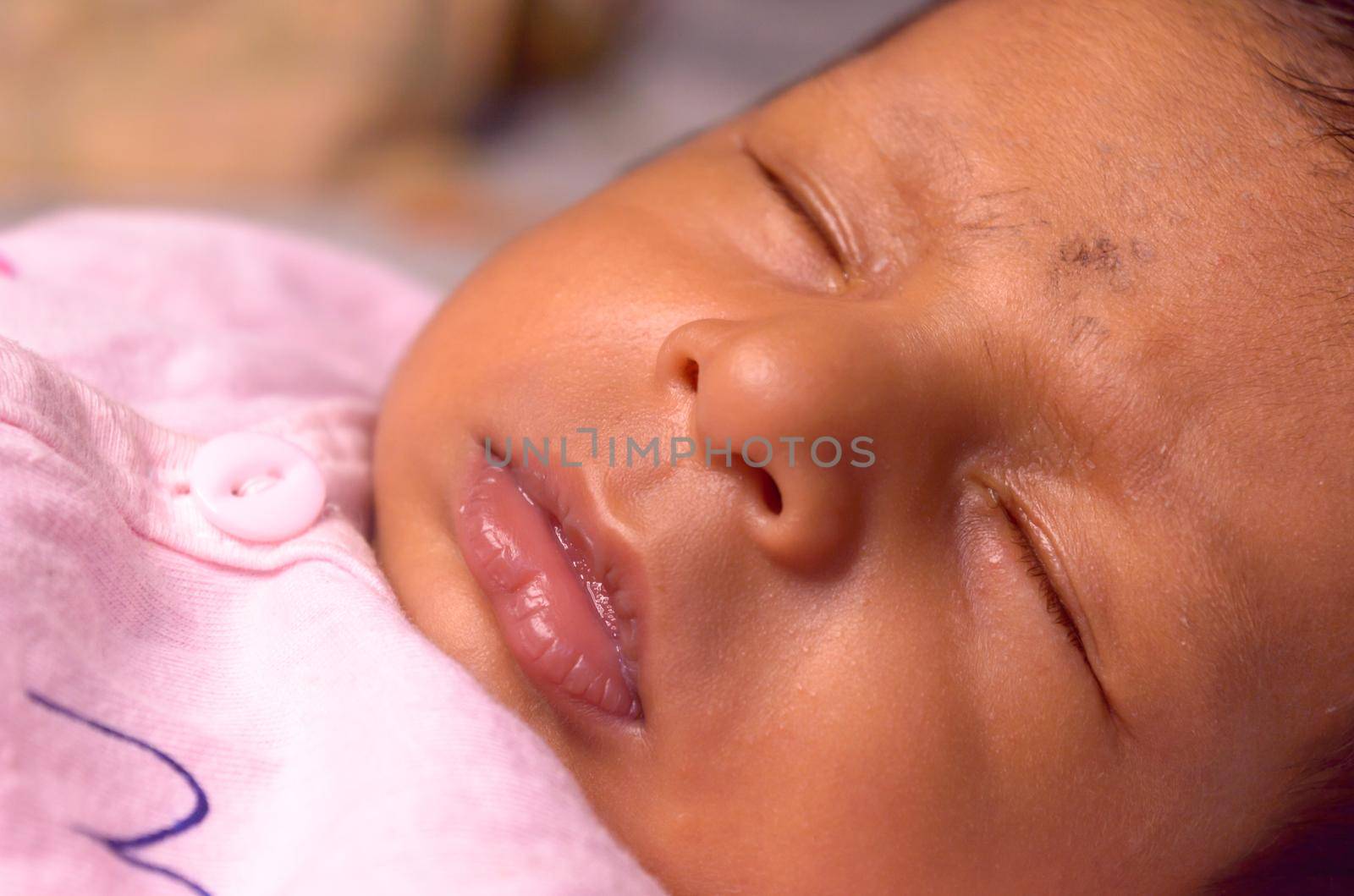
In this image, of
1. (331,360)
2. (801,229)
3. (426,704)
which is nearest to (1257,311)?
(801,229)

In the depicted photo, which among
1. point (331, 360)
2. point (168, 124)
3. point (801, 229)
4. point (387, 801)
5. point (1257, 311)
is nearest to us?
point (387, 801)

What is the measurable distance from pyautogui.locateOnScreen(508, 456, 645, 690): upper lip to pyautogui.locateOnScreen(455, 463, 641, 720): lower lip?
0.04ft

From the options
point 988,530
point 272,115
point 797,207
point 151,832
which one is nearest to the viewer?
point 151,832

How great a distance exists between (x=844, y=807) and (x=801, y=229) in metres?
0.46

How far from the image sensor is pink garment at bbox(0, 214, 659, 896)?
721 millimetres

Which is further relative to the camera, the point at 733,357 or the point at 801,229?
the point at 801,229

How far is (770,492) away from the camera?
A: 829 mm

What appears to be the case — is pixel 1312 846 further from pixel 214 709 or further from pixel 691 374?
pixel 214 709

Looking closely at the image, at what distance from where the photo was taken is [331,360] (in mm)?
1369

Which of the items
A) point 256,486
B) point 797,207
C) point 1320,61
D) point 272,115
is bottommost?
point 272,115

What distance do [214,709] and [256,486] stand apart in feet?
0.59

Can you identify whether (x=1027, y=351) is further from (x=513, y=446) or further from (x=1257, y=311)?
(x=513, y=446)

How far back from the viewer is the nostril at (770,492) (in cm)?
82

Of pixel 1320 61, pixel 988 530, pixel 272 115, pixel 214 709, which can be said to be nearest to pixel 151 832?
pixel 214 709
